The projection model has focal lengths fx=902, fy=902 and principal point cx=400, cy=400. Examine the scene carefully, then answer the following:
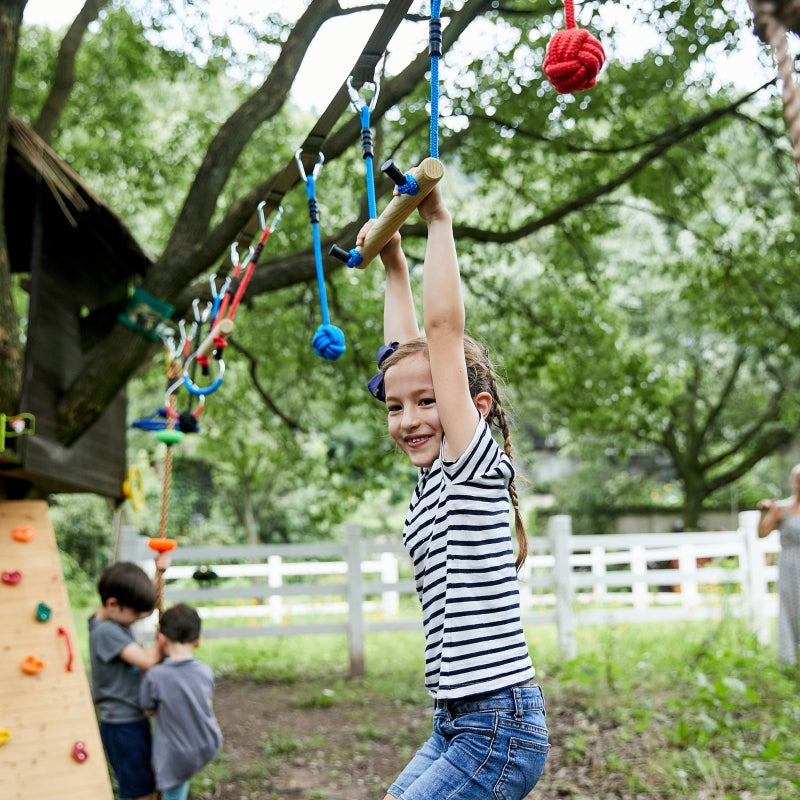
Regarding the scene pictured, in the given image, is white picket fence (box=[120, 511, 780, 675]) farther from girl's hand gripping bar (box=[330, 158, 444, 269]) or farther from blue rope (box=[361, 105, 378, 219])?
girl's hand gripping bar (box=[330, 158, 444, 269])

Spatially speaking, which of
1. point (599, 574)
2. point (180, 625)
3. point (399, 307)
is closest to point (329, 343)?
point (399, 307)

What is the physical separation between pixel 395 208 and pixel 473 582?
30.5 inches

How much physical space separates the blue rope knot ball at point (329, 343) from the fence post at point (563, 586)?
6.49 m

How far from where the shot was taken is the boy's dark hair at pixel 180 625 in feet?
13.7

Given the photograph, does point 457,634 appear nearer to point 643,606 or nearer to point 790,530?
point 790,530

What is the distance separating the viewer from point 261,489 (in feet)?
65.4

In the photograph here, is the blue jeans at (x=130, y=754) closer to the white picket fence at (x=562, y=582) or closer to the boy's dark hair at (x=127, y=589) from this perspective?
the boy's dark hair at (x=127, y=589)

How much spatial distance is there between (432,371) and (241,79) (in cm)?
811

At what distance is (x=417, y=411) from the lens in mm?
1982

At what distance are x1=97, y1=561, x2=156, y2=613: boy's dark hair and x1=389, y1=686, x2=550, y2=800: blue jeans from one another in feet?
9.35

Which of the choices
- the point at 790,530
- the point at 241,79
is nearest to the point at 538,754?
the point at 790,530

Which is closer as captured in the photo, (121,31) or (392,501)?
(121,31)

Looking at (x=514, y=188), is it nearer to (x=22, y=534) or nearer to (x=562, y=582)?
(x=562, y=582)

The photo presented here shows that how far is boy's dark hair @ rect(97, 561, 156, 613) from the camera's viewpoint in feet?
14.4
